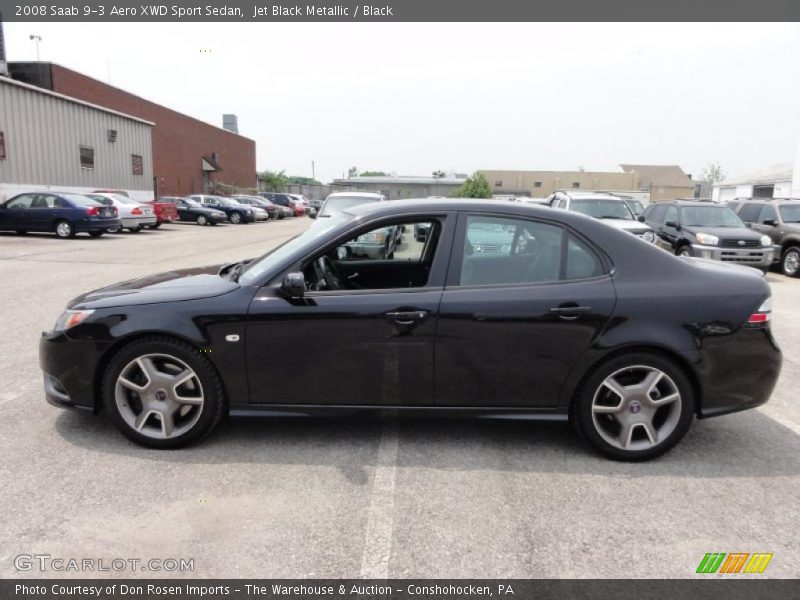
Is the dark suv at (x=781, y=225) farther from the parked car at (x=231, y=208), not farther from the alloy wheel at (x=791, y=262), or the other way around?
the parked car at (x=231, y=208)

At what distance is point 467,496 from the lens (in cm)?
319

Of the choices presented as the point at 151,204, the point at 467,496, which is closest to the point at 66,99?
the point at 151,204

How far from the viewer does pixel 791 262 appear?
13.4m

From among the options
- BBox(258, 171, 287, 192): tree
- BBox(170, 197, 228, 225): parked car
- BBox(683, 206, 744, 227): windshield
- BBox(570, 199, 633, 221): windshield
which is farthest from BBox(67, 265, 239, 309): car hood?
BBox(258, 171, 287, 192): tree

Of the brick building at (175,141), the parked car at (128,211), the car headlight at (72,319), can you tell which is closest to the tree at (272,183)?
the brick building at (175,141)

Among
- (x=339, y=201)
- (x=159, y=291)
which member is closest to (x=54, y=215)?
(x=339, y=201)

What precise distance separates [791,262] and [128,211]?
2033 centimetres

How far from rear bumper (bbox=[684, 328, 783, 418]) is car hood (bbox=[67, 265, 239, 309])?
295 cm

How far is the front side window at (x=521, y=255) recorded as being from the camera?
3.65 metres

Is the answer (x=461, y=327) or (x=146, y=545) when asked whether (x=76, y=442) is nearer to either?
(x=146, y=545)

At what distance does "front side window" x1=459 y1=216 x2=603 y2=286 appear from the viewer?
3648mm

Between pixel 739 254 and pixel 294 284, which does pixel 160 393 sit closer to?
pixel 294 284

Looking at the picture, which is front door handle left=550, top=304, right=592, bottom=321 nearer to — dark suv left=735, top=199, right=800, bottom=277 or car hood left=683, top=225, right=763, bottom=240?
car hood left=683, top=225, right=763, bottom=240

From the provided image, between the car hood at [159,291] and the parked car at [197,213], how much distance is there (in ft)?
90.0
